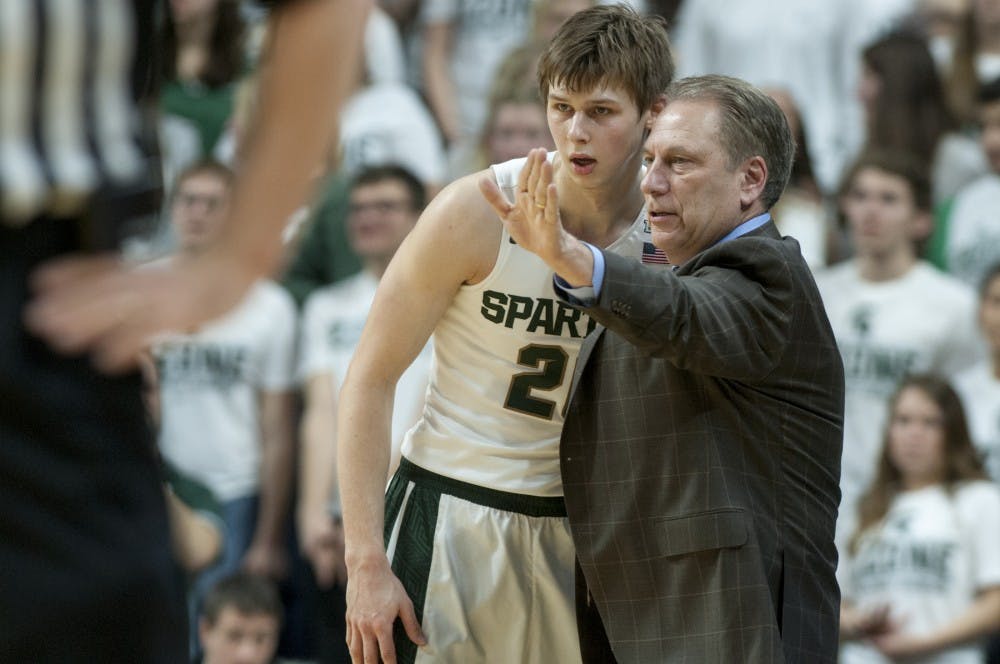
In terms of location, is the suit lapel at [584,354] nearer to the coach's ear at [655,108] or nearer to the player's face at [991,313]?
the coach's ear at [655,108]

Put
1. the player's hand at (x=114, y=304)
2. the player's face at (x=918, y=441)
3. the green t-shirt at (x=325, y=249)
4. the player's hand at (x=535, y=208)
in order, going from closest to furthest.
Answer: the player's hand at (x=114, y=304)
the player's hand at (x=535, y=208)
the player's face at (x=918, y=441)
the green t-shirt at (x=325, y=249)

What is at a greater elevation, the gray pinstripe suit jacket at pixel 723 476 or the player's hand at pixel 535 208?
the player's hand at pixel 535 208

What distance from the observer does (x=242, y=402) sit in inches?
279

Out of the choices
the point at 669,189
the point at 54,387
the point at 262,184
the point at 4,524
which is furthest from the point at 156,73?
the point at 669,189

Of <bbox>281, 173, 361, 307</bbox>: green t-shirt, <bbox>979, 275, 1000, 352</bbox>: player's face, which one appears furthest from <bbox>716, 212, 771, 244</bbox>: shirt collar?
<bbox>281, 173, 361, 307</bbox>: green t-shirt

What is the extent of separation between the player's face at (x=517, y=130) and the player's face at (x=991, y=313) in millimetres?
1984

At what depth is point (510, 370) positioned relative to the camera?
3.85 meters

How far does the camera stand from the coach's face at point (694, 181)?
11.4 ft

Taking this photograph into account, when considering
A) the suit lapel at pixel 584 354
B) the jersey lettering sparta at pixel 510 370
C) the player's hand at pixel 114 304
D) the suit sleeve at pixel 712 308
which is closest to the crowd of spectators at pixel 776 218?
the jersey lettering sparta at pixel 510 370

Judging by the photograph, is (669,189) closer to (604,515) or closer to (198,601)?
(604,515)

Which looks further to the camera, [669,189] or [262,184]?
[669,189]

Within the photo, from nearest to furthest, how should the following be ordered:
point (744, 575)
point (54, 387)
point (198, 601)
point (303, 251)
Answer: point (54, 387) < point (744, 575) < point (198, 601) < point (303, 251)

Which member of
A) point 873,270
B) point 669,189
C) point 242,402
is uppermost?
point 669,189

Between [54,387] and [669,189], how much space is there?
6.80ft
